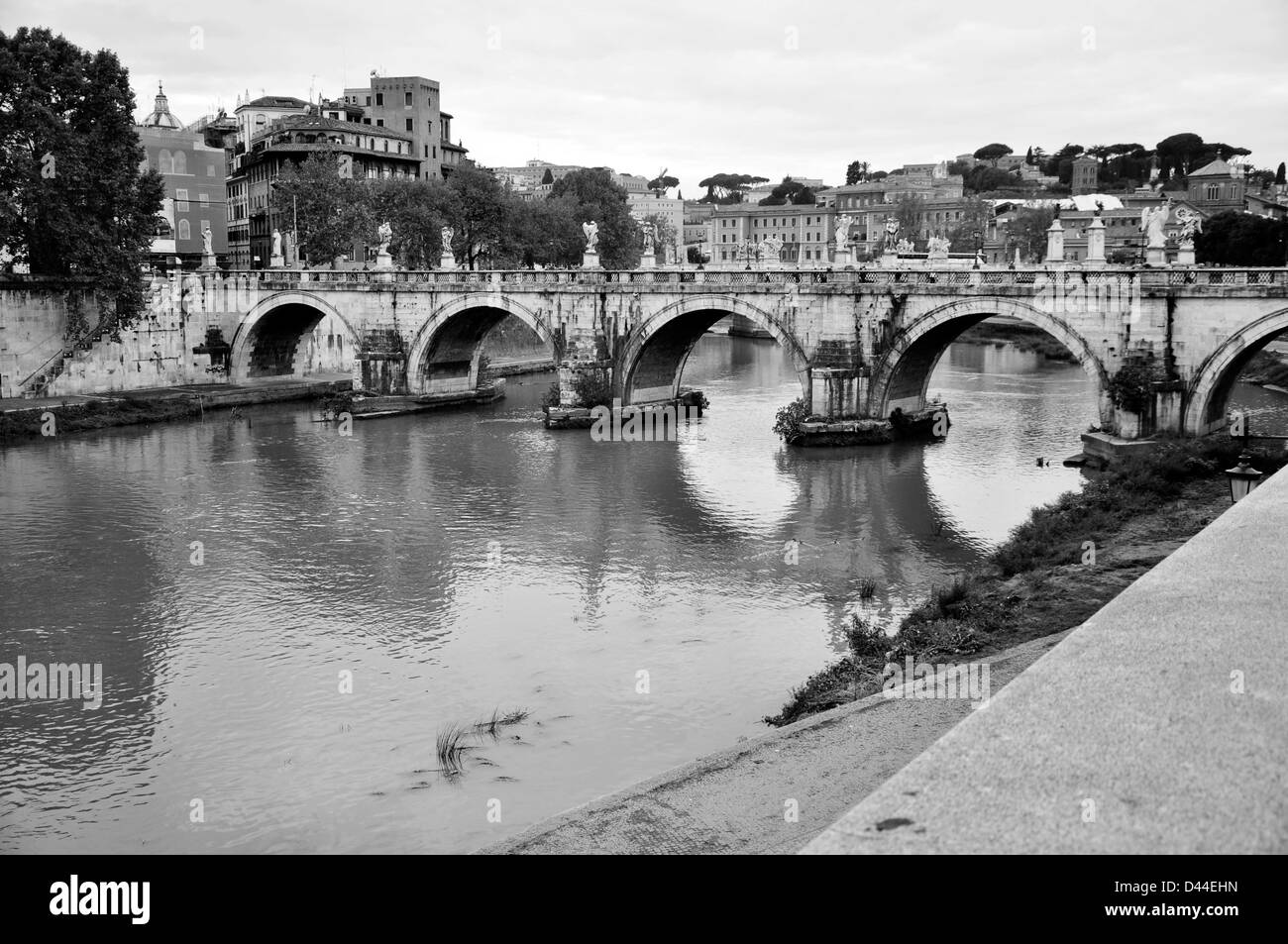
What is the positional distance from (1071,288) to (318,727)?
18.3 m

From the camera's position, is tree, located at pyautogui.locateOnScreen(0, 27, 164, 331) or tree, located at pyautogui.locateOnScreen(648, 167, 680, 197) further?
tree, located at pyautogui.locateOnScreen(648, 167, 680, 197)

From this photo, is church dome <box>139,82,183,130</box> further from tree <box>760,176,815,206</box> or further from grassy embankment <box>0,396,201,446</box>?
tree <box>760,176,815,206</box>

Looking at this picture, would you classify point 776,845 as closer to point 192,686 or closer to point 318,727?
point 318,727

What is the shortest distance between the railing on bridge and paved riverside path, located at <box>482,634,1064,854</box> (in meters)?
16.0

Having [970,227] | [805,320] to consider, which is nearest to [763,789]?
[805,320]

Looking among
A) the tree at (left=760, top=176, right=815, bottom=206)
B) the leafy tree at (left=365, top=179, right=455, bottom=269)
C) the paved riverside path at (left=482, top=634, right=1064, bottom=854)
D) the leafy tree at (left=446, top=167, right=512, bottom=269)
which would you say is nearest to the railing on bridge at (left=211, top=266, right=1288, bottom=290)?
the leafy tree at (left=365, top=179, right=455, bottom=269)

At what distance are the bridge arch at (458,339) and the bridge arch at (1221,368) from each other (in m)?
16.3

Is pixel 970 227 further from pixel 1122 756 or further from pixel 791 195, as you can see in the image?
pixel 1122 756

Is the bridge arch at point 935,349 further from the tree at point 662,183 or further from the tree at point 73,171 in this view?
the tree at point 662,183

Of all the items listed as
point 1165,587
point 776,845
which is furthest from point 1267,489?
point 776,845

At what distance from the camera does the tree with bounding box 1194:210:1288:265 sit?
4831cm

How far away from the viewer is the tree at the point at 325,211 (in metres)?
47.7
